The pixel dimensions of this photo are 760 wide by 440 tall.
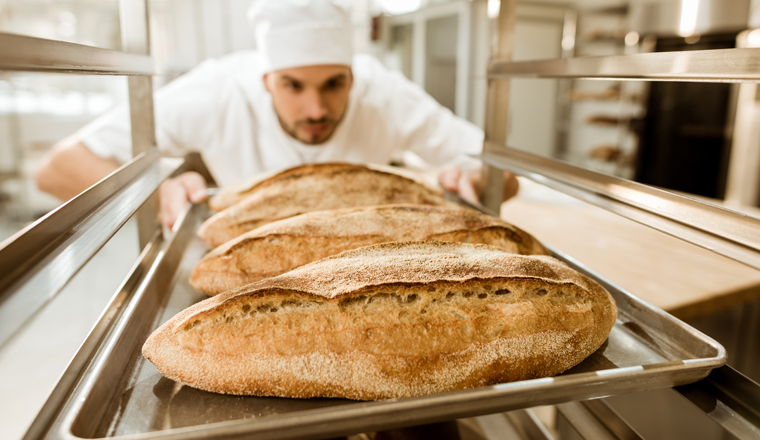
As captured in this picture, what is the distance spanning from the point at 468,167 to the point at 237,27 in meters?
3.50

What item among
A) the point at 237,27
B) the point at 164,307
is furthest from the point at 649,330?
the point at 237,27

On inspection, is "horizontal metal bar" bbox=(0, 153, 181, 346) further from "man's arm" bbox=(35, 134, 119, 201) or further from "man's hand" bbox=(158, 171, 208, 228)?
"man's arm" bbox=(35, 134, 119, 201)

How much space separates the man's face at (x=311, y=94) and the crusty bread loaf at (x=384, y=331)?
1.34 meters

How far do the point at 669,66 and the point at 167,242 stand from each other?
2.79 ft

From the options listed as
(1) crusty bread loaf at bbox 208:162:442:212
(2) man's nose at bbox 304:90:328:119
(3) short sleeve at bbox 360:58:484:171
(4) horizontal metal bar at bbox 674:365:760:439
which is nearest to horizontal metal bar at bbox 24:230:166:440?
(1) crusty bread loaf at bbox 208:162:442:212

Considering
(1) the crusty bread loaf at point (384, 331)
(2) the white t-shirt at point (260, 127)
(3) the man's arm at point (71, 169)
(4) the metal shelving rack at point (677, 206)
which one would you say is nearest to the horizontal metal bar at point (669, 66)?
(4) the metal shelving rack at point (677, 206)

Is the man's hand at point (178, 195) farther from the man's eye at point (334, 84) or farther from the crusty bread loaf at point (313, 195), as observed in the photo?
the man's eye at point (334, 84)

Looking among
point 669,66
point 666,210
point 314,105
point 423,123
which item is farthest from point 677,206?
point 423,123

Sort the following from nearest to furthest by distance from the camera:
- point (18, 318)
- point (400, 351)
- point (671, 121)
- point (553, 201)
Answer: point (18, 318) → point (400, 351) → point (553, 201) → point (671, 121)

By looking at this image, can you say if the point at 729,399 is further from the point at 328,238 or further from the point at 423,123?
the point at 423,123

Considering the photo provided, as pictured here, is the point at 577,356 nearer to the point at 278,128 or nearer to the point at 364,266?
the point at 364,266

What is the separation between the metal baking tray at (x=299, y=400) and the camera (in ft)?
1.35

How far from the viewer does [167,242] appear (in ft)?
3.13

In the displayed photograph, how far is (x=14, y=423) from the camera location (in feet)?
7.61
